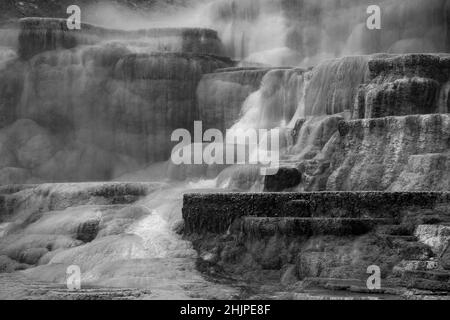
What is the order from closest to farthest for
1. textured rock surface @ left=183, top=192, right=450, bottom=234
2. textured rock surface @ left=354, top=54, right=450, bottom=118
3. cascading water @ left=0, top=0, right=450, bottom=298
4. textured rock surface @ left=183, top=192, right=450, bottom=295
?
1. textured rock surface @ left=183, top=192, right=450, bottom=295
2. textured rock surface @ left=183, top=192, right=450, bottom=234
3. textured rock surface @ left=354, top=54, right=450, bottom=118
4. cascading water @ left=0, top=0, right=450, bottom=298

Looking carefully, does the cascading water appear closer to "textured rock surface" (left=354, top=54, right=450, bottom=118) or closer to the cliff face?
the cliff face

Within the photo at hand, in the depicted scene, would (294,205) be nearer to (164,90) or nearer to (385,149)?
(385,149)

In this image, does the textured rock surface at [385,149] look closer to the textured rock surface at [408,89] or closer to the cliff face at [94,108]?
the textured rock surface at [408,89]

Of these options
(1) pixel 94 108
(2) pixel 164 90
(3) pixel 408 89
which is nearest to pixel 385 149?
(3) pixel 408 89

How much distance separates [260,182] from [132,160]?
28.1 feet

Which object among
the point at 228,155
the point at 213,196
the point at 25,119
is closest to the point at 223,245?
the point at 213,196

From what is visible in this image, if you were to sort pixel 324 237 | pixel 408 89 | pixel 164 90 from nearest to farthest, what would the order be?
pixel 324 237 < pixel 408 89 < pixel 164 90

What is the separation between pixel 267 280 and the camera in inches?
446

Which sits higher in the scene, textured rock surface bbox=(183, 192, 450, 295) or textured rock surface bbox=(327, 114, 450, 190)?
textured rock surface bbox=(327, 114, 450, 190)

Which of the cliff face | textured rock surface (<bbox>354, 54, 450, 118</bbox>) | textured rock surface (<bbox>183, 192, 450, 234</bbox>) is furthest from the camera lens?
the cliff face

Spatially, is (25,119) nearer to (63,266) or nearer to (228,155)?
(228,155)

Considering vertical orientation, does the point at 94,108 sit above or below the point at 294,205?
above

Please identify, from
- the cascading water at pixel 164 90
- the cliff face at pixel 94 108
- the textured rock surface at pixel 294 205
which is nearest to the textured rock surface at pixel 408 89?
the cascading water at pixel 164 90

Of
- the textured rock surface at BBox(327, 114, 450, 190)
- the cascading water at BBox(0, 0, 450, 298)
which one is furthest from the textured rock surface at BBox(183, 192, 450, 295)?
the cascading water at BBox(0, 0, 450, 298)
